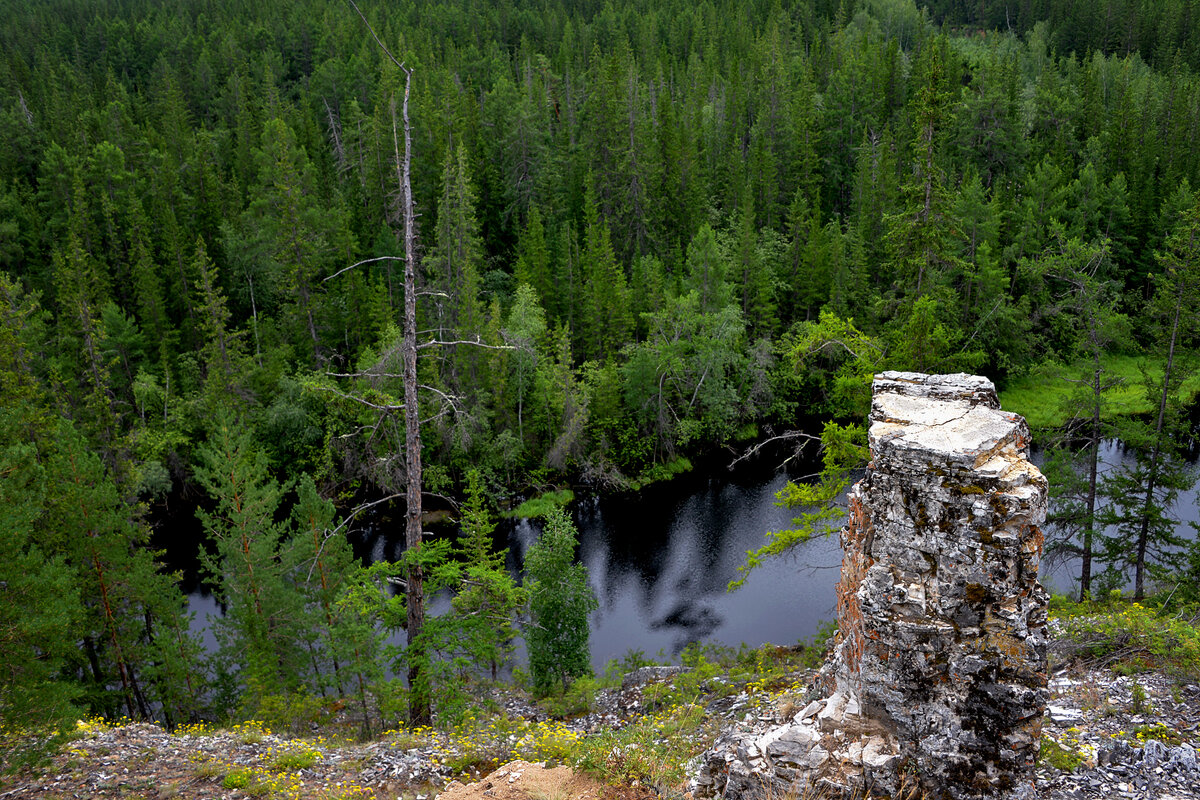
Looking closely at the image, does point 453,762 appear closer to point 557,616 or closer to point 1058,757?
point 1058,757

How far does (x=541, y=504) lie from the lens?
3712 centimetres

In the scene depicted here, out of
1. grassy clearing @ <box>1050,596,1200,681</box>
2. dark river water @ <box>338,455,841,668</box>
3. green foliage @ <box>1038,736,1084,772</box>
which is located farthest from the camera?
dark river water @ <box>338,455,841,668</box>

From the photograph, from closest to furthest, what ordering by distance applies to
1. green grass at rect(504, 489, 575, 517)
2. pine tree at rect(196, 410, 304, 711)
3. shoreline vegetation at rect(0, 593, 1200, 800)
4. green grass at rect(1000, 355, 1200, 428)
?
shoreline vegetation at rect(0, 593, 1200, 800) < pine tree at rect(196, 410, 304, 711) < green grass at rect(504, 489, 575, 517) < green grass at rect(1000, 355, 1200, 428)

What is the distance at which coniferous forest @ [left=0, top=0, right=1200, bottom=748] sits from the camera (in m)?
20.3

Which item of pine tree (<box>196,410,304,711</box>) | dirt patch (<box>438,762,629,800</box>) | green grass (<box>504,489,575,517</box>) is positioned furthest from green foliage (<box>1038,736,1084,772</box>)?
green grass (<box>504,489,575,517</box>)

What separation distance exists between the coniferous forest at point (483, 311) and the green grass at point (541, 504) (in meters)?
0.97

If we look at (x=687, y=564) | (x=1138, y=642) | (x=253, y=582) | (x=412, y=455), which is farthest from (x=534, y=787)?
(x=687, y=564)

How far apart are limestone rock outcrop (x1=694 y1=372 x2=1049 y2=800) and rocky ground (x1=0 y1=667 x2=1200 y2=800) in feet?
4.50

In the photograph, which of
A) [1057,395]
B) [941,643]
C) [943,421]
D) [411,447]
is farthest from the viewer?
[1057,395]

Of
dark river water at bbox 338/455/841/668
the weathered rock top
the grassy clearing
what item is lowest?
dark river water at bbox 338/455/841/668

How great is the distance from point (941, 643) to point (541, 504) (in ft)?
99.5

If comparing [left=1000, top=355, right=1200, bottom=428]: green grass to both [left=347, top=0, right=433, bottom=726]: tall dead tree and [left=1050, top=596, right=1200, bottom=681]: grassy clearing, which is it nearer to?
[left=1050, top=596, right=1200, bottom=681]: grassy clearing

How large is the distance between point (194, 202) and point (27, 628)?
162 feet

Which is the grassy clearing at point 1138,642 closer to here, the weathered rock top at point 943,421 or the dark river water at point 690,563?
the weathered rock top at point 943,421
